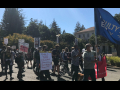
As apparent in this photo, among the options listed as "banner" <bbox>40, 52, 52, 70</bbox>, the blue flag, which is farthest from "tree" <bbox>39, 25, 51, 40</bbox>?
the blue flag

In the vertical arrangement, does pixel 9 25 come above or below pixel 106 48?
above

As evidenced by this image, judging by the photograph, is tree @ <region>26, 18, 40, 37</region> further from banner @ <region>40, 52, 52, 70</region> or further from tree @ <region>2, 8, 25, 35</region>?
banner @ <region>40, 52, 52, 70</region>

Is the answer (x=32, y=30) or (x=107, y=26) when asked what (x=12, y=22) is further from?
(x=107, y=26)

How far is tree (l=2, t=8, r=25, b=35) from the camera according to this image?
47438 mm

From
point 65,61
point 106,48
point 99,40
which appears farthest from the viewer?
point 106,48

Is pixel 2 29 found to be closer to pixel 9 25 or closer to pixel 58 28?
pixel 9 25

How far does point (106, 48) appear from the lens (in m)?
46.8

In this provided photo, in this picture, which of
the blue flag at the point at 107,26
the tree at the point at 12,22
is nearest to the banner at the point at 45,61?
the blue flag at the point at 107,26

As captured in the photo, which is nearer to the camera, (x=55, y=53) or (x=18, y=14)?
(x=55, y=53)

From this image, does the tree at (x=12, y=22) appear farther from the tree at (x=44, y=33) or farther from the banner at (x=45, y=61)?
the banner at (x=45, y=61)

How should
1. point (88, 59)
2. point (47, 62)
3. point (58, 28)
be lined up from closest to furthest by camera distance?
point (88, 59) → point (47, 62) → point (58, 28)
